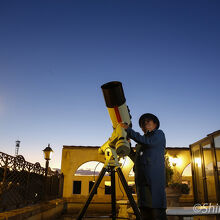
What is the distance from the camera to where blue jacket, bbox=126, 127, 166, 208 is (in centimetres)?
241

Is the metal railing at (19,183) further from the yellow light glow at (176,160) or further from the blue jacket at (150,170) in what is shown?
the yellow light glow at (176,160)

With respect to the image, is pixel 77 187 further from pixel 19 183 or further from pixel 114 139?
pixel 114 139

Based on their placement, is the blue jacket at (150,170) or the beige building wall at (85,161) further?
the beige building wall at (85,161)

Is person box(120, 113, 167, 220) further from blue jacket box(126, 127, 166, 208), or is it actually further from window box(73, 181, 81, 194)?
window box(73, 181, 81, 194)

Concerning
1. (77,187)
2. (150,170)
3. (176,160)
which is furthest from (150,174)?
(77,187)

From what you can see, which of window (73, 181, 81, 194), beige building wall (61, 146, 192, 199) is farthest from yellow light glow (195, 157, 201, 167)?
window (73, 181, 81, 194)

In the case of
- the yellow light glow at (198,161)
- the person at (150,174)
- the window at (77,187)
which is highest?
the yellow light glow at (198,161)

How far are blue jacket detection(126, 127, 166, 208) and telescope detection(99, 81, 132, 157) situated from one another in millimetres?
123

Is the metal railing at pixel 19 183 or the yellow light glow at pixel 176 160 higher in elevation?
the yellow light glow at pixel 176 160

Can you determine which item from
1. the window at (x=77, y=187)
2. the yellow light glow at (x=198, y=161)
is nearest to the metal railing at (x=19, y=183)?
the window at (x=77, y=187)

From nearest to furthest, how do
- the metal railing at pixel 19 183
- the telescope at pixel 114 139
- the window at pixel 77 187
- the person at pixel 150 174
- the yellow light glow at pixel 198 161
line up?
the person at pixel 150 174 < the telescope at pixel 114 139 < the metal railing at pixel 19 183 < the yellow light glow at pixel 198 161 < the window at pixel 77 187

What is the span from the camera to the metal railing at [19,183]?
586 cm

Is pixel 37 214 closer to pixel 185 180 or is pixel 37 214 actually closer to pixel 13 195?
pixel 13 195

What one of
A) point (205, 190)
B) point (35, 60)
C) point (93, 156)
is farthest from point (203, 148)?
point (35, 60)
